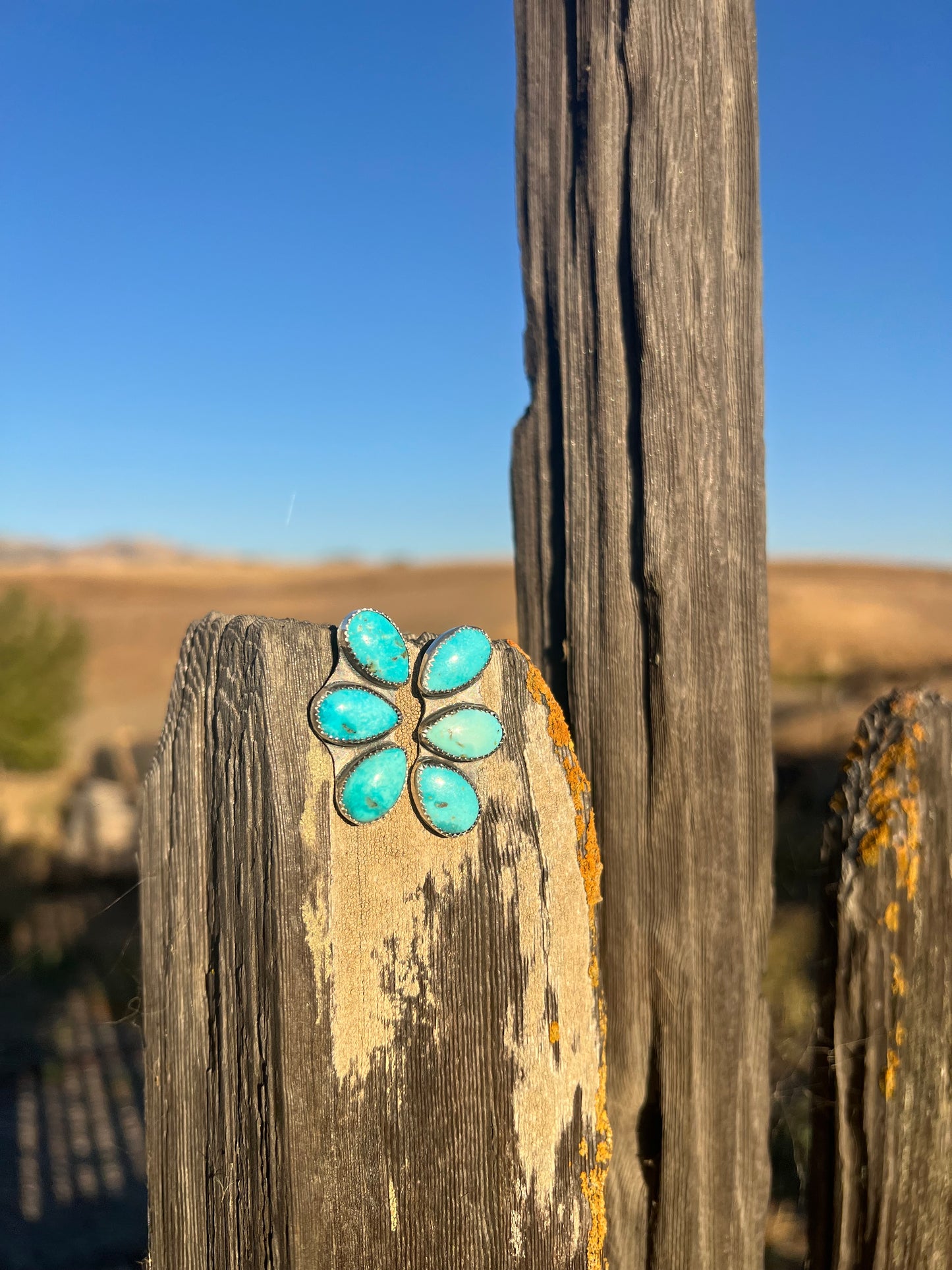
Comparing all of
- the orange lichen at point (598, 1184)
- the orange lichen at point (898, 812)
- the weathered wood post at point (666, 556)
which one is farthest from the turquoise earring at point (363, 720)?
the orange lichen at point (898, 812)

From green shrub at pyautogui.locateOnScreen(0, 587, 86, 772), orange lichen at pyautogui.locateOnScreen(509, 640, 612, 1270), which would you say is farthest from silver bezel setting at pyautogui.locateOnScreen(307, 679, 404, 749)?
green shrub at pyautogui.locateOnScreen(0, 587, 86, 772)

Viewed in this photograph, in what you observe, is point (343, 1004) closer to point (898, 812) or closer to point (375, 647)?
point (375, 647)

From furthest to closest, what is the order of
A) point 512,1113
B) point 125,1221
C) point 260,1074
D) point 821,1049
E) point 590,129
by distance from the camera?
point 125,1221 < point 821,1049 < point 590,129 < point 512,1113 < point 260,1074

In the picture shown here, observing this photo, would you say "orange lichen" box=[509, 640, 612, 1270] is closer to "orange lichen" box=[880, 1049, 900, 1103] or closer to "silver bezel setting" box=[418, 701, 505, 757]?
"silver bezel setting" box=[418, 701, 505, 757]

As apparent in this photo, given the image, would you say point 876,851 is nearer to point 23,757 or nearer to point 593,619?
point 593,619

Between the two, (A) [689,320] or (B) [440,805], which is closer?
(B) [440,805]

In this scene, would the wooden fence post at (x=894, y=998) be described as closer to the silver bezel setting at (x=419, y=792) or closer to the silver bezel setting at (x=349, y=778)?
the silver bezel setting at (x=419, y=792)

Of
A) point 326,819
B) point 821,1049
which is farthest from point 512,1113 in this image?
point 821,1049
